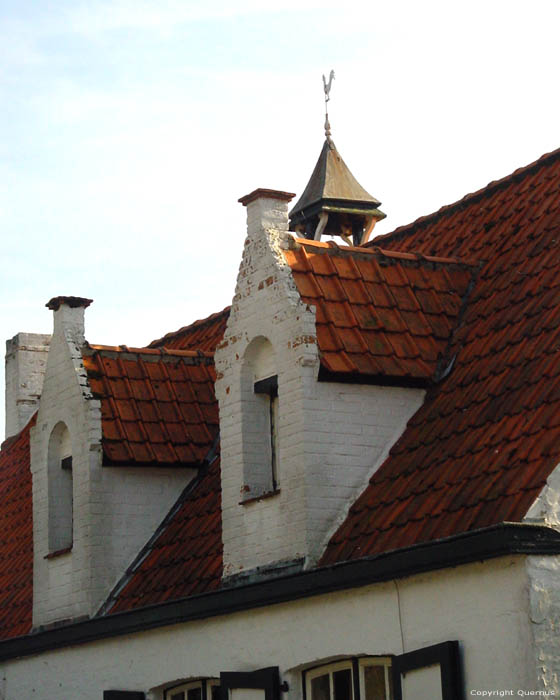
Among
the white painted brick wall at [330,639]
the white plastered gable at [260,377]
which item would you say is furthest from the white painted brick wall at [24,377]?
the white plastered gable at [260,377]

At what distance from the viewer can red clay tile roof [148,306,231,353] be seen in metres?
19.5

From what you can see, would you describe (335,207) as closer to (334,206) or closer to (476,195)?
(334,206)

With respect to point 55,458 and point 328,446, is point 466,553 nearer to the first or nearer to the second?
point 328,446

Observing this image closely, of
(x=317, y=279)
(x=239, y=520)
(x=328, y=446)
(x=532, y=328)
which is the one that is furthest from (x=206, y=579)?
(x=532, y=328)

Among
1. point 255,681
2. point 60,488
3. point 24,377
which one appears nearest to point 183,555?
point 60,488

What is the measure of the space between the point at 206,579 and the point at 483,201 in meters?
4.94

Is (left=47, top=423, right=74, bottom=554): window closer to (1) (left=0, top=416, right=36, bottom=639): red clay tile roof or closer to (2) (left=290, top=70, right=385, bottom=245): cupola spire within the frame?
(1) (left=0, top=416, right=36, bottom=639): red clay tile roof

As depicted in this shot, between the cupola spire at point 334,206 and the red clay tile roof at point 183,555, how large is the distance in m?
6.14

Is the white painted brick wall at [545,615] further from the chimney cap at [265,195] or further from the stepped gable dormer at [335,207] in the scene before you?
the stepped gable dormer at [335,207]

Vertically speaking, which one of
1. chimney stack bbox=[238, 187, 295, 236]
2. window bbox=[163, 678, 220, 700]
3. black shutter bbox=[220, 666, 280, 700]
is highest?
chimney stack bbox=[238, 187, 295, 236]

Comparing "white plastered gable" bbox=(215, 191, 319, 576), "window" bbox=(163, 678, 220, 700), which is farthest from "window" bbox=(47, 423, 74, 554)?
"white plastered gable" bbox=(215, 191, 319, 576)

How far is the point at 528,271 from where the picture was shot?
13.3m

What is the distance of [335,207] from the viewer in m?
21.4

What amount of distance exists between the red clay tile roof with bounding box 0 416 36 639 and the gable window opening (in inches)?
178
